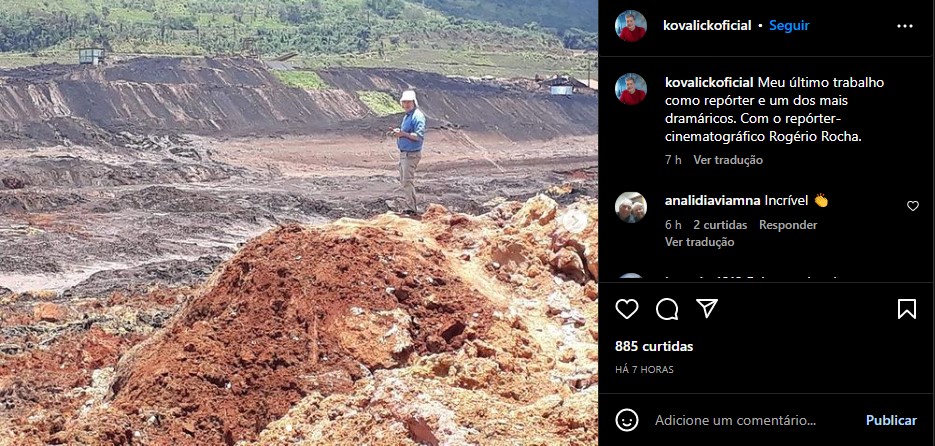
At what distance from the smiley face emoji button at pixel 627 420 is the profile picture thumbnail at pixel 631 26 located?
1.32 m

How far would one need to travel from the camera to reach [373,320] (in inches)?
310

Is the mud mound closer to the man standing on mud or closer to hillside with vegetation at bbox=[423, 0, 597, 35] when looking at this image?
the man standing on mud

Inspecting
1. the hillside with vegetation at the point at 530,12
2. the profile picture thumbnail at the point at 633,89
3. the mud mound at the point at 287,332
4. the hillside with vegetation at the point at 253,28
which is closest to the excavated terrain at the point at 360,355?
the mud mound at the point at 287,332

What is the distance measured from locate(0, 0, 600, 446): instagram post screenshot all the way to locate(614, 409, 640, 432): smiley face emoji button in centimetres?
116

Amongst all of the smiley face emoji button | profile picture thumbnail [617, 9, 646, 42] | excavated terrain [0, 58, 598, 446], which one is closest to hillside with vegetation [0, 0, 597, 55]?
excavated terrain [0, 58, 598, 446]

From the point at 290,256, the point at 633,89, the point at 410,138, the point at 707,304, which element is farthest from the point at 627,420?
the point at 410,138

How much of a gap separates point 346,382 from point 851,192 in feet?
12.7

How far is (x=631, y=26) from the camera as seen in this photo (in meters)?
4.27

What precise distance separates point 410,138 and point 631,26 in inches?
339

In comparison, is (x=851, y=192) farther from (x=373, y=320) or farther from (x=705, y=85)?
(x=373, y=320)

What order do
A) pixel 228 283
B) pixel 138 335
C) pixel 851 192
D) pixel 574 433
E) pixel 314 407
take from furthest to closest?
pixel 138 335 < pixel 228 283 < pixel 314 407 < pixel 574 433 < pixel 851 192

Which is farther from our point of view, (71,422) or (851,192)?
(71,422)

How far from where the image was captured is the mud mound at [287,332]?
714cm

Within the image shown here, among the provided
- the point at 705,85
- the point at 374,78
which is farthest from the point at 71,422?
the point at 374,78
